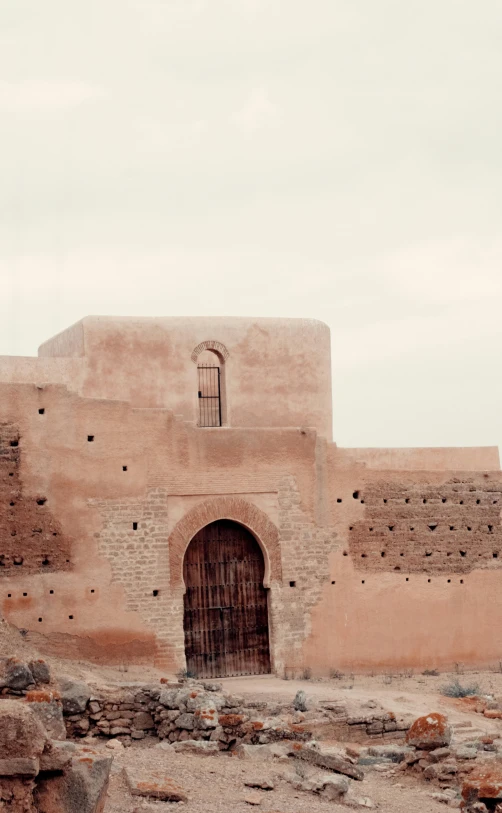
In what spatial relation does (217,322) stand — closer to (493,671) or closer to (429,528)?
(429,528)

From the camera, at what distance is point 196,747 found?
36.1 feet

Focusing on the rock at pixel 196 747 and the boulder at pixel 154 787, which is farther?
the rock at pixel 196 747

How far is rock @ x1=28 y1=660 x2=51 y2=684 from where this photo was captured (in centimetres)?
1122

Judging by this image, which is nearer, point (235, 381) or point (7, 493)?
point (7, 493)

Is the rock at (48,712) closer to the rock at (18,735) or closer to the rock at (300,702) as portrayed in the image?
the rock at (18,735)

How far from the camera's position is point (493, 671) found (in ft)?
60.0

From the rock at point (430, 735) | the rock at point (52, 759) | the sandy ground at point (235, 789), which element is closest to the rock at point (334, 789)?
the sandy ground at point (235, 789)

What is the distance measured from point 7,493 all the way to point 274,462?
4493mm

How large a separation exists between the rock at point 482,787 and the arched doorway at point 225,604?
796cm

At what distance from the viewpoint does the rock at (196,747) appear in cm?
1094

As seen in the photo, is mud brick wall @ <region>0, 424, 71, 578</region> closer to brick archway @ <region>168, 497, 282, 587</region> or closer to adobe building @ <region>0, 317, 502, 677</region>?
adobe building @ <region>0, 317, 502, 677</region>


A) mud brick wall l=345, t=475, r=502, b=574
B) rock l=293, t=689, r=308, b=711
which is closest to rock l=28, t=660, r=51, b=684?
rock l=293, t=689, r=308, b=711

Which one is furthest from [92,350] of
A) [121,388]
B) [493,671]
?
[493,671]

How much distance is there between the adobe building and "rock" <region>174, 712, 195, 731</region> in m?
4.30
